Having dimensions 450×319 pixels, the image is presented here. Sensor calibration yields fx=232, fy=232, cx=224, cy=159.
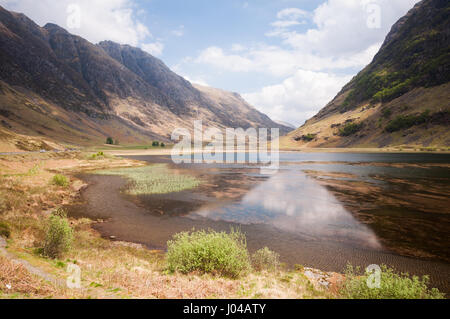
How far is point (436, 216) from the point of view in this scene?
87.1ft

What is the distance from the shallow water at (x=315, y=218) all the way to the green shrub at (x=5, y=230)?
748 cm

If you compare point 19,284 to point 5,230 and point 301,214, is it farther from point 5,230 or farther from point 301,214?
point 301,214

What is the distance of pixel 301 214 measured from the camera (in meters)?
29.2

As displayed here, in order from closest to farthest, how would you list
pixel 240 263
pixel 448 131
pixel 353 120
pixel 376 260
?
pixel 240 263 → pixel 376 260 → pixel 448 131 → pixel 353 120

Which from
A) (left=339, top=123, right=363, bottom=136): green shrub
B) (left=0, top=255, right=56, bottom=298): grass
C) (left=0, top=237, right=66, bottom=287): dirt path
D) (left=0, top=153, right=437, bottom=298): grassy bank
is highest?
(left=339, top=123, right=363, bottom=136): green shrub

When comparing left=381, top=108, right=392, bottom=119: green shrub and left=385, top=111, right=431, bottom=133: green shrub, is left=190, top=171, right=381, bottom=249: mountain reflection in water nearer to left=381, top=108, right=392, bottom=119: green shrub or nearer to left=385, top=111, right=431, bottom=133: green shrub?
left=385, top=111, right=431, bottom=133: green shrub

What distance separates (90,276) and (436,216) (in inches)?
1353

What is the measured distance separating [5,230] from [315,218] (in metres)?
28.6

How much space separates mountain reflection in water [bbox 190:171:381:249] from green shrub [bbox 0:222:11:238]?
1668 centimetres

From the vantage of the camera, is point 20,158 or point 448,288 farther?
point 20,158

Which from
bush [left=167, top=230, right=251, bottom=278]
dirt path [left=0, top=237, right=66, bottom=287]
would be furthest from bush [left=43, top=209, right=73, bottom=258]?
bush [left=167, top=230, right=251, bottom=278]

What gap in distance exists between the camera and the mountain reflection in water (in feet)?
74.1
